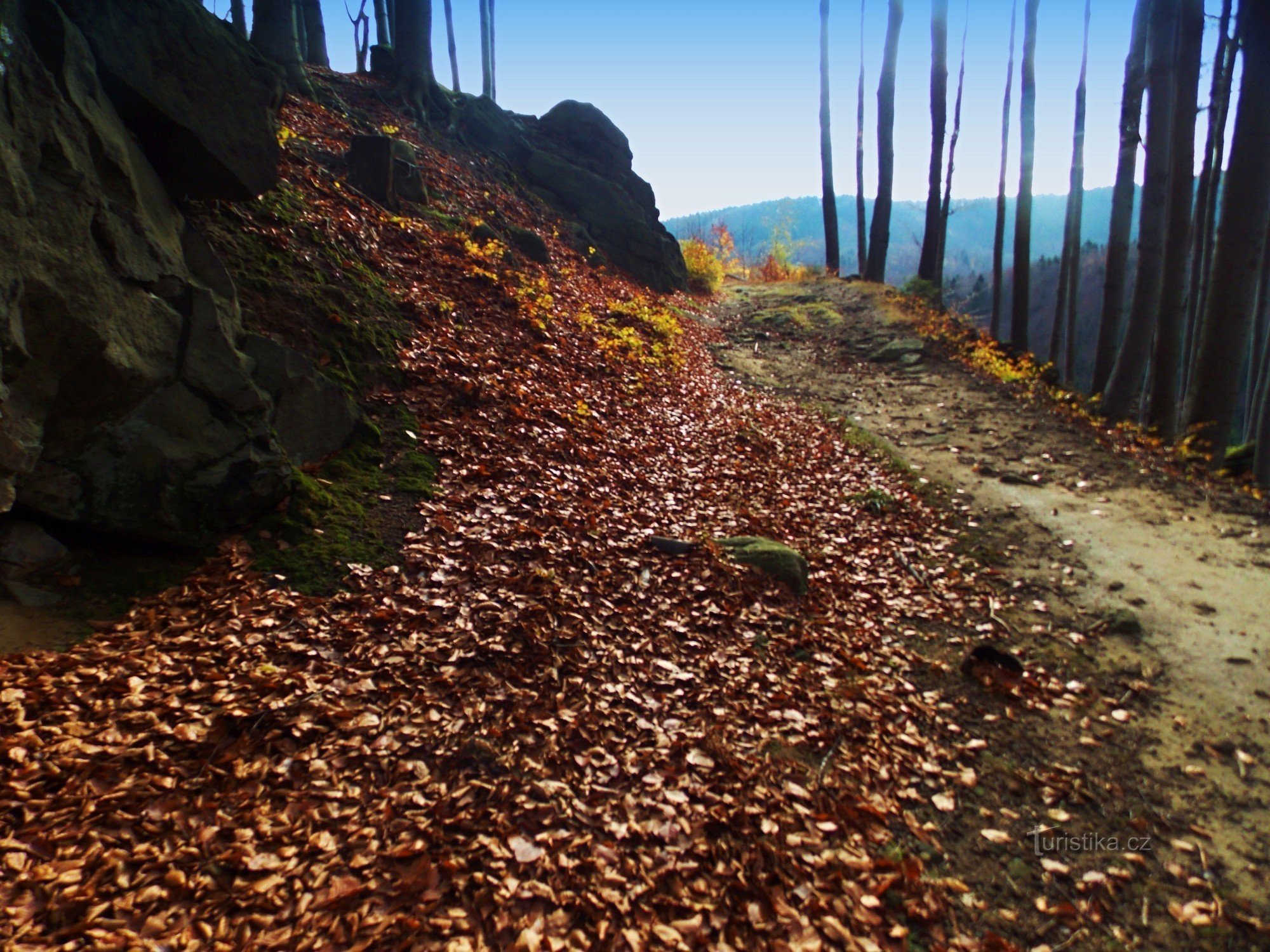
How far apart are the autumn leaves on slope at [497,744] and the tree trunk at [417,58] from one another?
13.2 m

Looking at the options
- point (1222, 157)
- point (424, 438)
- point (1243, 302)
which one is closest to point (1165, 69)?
point (1243, 302)

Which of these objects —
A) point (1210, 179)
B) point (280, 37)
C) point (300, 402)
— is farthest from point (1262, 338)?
point (280, 37)

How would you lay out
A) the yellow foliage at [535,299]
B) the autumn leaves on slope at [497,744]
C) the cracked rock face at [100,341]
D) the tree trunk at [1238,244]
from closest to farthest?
the autumn leaves on slope at [497,744], the cracked rock face at [100,341], the tree trunk at [1238,244], the yellow foliage at [535,299]

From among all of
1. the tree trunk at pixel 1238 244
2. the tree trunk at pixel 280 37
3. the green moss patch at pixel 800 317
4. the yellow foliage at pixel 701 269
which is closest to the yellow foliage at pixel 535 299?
the tree trunk at pixel 280 37

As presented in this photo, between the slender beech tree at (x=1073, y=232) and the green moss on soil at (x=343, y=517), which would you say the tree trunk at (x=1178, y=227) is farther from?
the green moss on soil at (x=343, y=517)

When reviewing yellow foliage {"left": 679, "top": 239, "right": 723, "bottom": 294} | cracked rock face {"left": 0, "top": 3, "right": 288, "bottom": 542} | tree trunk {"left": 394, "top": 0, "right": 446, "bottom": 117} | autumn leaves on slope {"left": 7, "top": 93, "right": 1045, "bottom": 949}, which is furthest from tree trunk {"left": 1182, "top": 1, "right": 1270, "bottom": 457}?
yellow foliage {"left": 679, "top": 239, "right": 723, "bottom": 294}

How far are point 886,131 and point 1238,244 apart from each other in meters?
17.4

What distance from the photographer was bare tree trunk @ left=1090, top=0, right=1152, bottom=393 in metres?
12.1

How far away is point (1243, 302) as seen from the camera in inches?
338

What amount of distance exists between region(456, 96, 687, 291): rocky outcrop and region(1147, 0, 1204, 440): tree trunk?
13.5m

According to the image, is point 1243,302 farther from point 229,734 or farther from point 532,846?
point 229,734

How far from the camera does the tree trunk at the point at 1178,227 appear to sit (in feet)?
30.8

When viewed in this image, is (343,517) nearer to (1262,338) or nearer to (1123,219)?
(1123,219)

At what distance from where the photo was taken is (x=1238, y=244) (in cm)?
852
